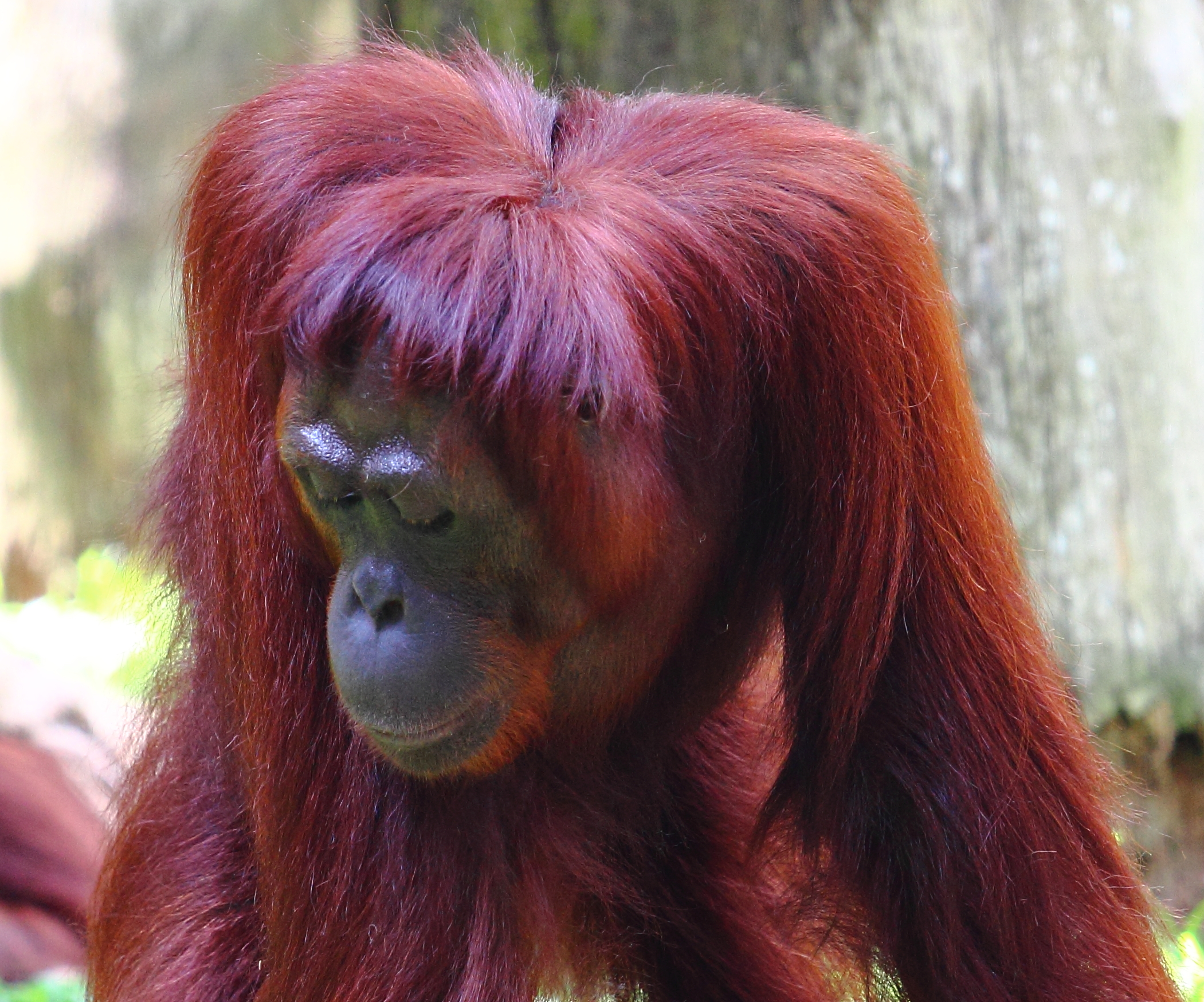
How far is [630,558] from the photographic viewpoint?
2131mm

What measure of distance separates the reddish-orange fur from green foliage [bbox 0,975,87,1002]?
4.54ft

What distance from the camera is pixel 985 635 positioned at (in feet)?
7.63

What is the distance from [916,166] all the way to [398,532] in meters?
2.33

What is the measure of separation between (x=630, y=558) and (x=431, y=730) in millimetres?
379

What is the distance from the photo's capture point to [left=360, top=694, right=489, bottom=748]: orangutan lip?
205 centimetres

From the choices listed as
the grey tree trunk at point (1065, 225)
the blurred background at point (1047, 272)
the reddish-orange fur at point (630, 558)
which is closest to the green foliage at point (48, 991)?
the blurred background at point (1047, 272)

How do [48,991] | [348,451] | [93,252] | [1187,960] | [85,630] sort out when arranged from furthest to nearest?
[93,252] < [85,630] < [48,991] < [1187,960] < [348,451]

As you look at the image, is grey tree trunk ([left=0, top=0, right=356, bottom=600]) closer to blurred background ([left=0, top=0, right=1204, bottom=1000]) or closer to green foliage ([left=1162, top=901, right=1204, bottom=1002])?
blurred background ([left=0, top=0, right=1204, bottom=1000])

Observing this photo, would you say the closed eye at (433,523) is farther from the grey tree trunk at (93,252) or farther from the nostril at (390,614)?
the grey tree trunk at (93,252)

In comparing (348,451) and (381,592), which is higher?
(348,451)

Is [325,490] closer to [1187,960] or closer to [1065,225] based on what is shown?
[1187,960]

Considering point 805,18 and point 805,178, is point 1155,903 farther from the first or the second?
point 805,18

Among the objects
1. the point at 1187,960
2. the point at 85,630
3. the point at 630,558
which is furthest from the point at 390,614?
the point at 85,630

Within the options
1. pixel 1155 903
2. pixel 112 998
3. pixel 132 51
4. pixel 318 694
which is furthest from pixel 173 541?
pixel 132 51
